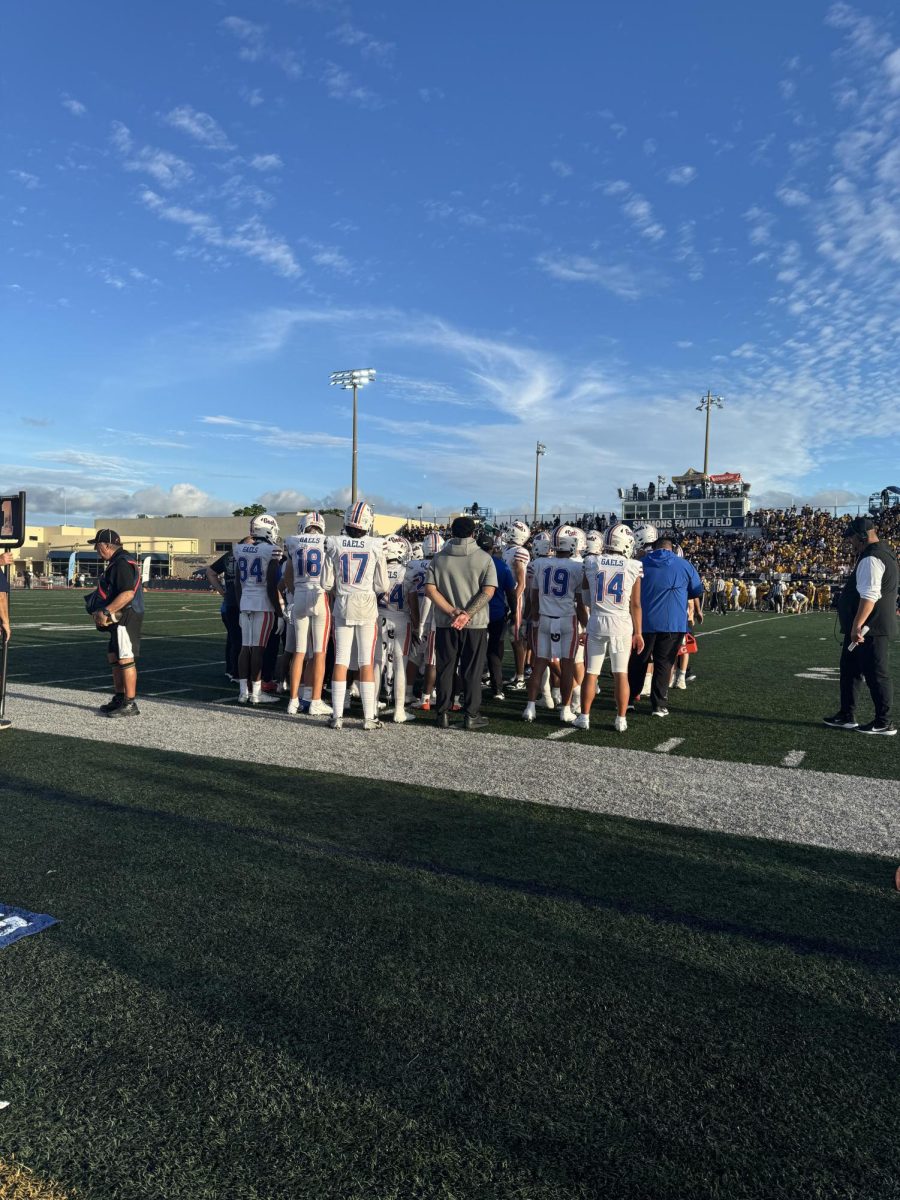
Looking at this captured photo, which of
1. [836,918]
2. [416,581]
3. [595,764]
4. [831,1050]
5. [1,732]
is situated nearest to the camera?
[831,1050]

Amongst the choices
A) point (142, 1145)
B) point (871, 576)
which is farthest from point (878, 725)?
point (142, 1145)

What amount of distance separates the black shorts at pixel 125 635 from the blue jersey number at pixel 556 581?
4105 mm

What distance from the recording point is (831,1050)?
2434 mm

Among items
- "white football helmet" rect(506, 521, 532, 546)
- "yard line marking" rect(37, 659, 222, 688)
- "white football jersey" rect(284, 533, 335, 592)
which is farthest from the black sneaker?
"yard line marking" rect(37, 659, 222, 688)

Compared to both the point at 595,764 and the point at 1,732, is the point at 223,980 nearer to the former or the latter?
the point at 595,764

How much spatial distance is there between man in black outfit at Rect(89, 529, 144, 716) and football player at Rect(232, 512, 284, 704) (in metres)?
1.08

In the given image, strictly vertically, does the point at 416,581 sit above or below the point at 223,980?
above

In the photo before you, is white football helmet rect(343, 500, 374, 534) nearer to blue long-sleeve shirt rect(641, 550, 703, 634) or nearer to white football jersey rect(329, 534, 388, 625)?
white football jersey rect(329, 534, 388, 625)

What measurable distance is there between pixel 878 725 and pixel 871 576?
4.66ft

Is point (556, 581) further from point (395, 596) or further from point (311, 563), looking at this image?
point (311, 563)

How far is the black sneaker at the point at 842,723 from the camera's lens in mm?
7562

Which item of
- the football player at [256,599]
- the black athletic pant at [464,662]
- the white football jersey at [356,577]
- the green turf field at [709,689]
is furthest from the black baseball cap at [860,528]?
the football player at [256,599]

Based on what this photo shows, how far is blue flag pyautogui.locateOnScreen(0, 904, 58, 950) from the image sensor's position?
3070mm

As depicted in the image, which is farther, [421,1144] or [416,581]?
[416,581]
